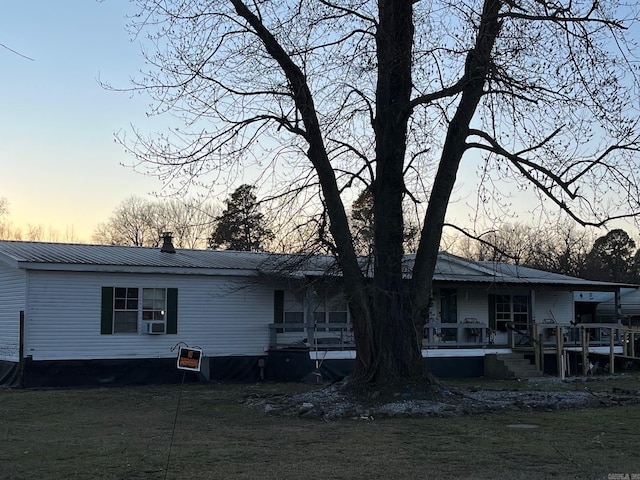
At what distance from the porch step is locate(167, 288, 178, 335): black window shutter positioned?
991 cm

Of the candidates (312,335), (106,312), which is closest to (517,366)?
(312,335)

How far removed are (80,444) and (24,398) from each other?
23.7 feet

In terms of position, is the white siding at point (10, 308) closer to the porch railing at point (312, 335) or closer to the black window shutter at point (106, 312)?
the black window shutter at point (106, 312)

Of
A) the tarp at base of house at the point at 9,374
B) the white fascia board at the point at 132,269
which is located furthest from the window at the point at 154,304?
the tarp at base of house at the point at 9,374

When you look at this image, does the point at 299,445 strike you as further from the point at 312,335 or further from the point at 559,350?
the point at 559,350

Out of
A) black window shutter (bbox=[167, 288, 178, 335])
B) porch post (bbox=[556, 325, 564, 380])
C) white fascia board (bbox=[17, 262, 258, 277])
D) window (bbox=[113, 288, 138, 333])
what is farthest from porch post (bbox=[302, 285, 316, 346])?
porch post (bbox=[556, 325, 564, 380])

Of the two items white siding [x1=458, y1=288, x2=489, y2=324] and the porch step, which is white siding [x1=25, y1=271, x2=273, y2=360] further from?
white siding [x1=458, y1=288, x2=489, y2=324]

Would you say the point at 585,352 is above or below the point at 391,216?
below

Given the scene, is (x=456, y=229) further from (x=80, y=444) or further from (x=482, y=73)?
(x=80, y=444)

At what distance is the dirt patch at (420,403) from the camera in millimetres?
13719

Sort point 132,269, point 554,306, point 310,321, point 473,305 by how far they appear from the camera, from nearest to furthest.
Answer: point 132,269 → point 310,321 → point 473,305 → point 554,306

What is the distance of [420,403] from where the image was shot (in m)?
14.3

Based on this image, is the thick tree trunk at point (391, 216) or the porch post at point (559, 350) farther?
the porch post at point (559, 350)

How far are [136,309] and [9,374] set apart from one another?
3.54 metres
